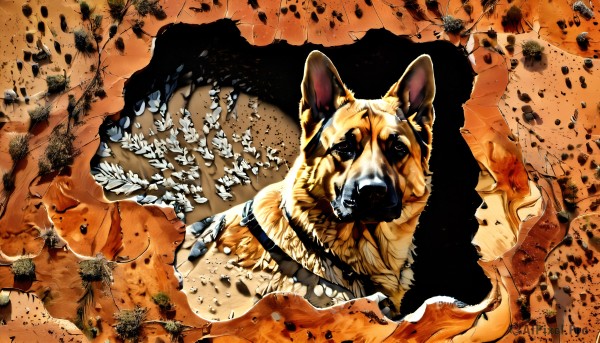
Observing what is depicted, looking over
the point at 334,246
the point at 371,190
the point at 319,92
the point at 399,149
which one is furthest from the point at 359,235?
the point at 319,92

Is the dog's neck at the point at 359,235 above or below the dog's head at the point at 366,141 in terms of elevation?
below

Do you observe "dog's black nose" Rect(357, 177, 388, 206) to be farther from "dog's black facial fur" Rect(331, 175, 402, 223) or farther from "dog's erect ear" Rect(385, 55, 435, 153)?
"dog's erect ear" Rect(385, 55, 435, 153)

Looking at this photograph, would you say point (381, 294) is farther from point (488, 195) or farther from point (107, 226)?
point (107, 226)

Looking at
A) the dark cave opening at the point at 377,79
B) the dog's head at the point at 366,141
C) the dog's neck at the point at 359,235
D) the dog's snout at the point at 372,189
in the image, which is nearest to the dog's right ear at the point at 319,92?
the dog's head at the point at 366,141

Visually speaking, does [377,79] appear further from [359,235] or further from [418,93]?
[359,235]

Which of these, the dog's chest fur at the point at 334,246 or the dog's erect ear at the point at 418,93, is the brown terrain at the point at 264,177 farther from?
the dog's erect ear at the point at 418,93

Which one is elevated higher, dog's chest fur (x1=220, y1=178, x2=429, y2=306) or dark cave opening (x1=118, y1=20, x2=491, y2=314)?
dark cave opening (x1=118, y1=20, x2=491, y2=314)

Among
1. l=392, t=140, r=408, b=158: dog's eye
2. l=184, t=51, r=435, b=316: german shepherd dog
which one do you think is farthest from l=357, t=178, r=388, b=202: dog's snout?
l=392, t=140, r=408, b=158: dog's eye

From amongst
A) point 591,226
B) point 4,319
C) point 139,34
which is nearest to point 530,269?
point 591,226
